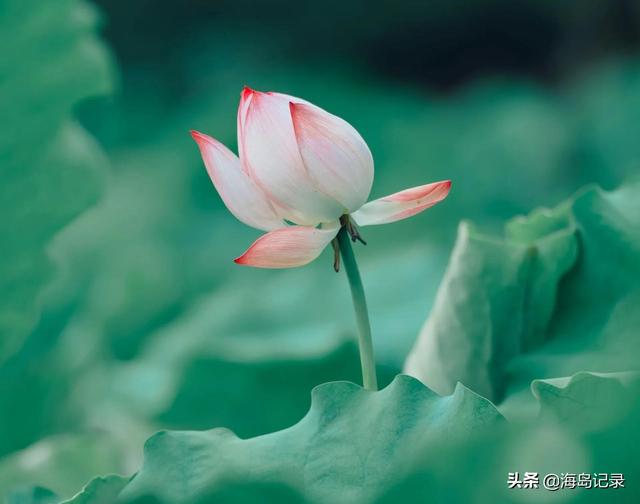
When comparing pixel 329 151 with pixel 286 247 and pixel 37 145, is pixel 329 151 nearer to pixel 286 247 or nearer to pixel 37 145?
pixel 286 247

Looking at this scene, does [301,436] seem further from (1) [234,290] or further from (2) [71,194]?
(1) [234,290]

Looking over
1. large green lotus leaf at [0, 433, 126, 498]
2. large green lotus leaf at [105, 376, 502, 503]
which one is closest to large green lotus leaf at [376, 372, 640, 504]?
large green lotus leaf at [105, 376, 502, 503]

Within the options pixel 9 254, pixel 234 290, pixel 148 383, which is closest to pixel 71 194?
pixel 9 254

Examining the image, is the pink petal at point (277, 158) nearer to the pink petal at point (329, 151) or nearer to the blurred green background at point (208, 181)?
the pink petal at point (329, 151)

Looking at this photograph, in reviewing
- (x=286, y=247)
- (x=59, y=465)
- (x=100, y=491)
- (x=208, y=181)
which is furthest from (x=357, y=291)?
(x=208, y=181)

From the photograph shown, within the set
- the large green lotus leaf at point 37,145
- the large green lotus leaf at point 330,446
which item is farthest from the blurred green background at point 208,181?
the large green lotus leaf at point 330,446

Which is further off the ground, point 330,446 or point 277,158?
point 277,158
